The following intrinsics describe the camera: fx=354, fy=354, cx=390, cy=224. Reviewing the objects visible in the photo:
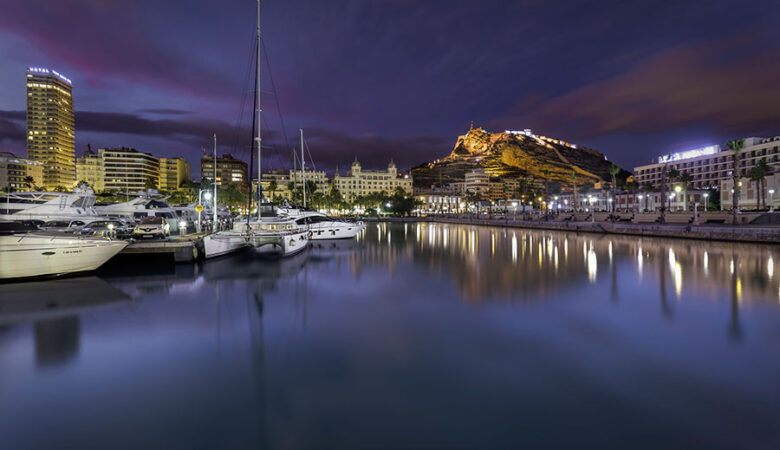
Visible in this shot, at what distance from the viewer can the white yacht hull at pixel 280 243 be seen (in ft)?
79.0

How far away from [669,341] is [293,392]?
924 centimetres

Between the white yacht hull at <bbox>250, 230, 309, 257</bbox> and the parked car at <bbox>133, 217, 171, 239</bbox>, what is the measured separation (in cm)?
742

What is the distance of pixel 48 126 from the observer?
14312cm

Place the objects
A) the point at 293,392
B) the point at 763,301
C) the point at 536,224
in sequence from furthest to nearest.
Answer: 1. the point at 536,224
2. the point at 763,301
3. the point at 293,392

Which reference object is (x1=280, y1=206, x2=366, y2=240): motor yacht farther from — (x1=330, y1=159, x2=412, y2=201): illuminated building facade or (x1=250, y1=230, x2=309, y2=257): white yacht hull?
(x1=330, y1=159, x2=412, y2=201): illuminated building facade

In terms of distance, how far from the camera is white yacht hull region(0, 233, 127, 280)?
49.6 feet

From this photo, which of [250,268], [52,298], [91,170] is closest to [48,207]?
[250,268]

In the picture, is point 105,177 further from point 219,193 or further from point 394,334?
point 394,334

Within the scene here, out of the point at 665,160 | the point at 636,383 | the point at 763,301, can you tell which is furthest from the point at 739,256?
the point at 665,160

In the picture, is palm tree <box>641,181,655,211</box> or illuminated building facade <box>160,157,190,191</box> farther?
illuminated building facade <box>160,157,190,191</box>

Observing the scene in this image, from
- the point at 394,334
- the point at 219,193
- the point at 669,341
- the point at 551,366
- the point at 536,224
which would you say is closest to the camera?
the point at 551,366

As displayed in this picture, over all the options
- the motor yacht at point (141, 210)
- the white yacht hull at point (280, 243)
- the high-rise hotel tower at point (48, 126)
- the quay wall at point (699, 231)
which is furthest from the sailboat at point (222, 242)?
the high-rise hotel tower at point (48, 126)

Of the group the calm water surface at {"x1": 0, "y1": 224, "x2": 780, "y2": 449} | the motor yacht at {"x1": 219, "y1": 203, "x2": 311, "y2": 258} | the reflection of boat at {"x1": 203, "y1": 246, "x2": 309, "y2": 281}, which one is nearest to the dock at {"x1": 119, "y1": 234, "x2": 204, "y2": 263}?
the reflection of boat at {"x1": 203, "y1": 246, "x2": 309, "y2": 281}

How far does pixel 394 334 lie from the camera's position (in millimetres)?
9977
